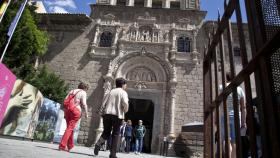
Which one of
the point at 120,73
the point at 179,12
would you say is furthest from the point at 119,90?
the point at 179,12

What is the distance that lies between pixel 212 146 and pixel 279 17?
1987 millimetres

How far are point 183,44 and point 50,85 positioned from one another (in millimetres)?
8702

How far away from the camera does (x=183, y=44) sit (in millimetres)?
15633

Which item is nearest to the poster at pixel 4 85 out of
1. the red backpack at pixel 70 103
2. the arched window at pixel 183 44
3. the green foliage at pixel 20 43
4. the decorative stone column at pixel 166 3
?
the red backpack at pixel 70 103

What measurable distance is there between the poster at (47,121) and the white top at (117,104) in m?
7.03

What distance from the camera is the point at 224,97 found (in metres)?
2.49

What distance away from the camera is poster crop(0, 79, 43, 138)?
8.47m

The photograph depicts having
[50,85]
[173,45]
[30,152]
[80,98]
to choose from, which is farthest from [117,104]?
[173,45]

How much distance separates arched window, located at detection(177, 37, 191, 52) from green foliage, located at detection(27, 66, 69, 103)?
7662 mm

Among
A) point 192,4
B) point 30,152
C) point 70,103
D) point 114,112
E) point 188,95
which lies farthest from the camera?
point 192,4

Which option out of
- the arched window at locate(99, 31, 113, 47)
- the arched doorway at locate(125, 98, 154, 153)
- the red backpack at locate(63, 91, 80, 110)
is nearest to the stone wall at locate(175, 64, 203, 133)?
the arched doorway at locate(125, 98, 154, 153)

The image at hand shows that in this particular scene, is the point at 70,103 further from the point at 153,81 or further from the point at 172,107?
the point at 153,81

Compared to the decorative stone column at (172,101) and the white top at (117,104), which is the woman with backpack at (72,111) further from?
the decorative stone column at (172,101)

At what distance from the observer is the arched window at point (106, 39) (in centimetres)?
1592
